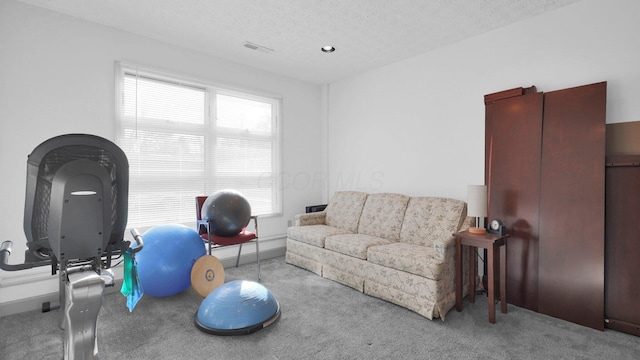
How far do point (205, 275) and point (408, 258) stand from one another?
77.5 inches

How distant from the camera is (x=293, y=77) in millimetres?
4848

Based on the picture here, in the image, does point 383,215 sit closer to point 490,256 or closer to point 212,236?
point 490,256

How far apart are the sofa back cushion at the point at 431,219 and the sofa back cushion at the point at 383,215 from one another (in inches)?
3.9

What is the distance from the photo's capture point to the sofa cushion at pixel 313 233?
378 cm

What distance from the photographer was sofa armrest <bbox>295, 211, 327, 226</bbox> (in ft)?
14.1

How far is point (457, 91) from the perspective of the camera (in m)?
3.54

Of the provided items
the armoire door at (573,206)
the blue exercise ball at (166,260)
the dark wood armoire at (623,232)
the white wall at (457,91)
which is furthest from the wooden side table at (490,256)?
the blue exercise ball at (166,260)

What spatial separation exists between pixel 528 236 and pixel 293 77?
3747 mm

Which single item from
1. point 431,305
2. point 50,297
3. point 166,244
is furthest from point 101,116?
point 431,305

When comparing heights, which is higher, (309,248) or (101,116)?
(101,116)

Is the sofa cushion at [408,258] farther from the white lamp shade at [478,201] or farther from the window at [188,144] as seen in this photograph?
the window at [188,144]

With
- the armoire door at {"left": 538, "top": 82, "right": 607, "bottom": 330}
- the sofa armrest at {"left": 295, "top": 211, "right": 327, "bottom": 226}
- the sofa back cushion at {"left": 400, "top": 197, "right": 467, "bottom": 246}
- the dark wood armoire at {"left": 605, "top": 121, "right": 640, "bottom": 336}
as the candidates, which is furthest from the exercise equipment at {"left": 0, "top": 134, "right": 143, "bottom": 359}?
the dark wood armoire at {"left": 605, "top": 121, "right": 640, "bottom": 336}

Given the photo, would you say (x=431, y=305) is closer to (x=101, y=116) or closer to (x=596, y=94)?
(x=596, y=94)

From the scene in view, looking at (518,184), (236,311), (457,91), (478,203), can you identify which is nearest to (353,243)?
(478,203)
